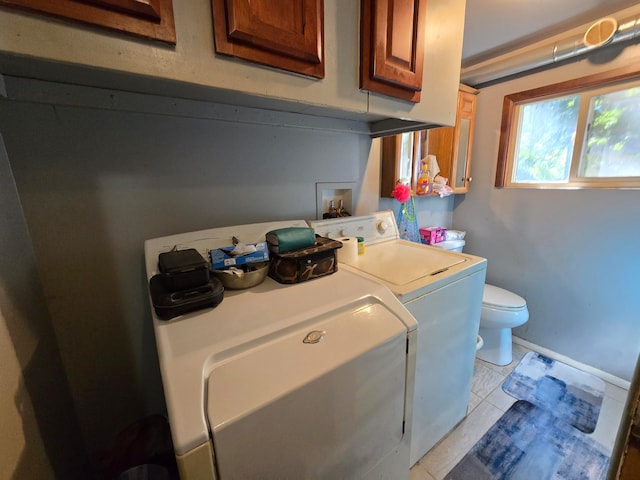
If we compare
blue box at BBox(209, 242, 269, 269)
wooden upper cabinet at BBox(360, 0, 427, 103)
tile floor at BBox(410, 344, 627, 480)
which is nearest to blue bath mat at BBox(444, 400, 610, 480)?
tile floor at BBox(410, 344, 627, 480)

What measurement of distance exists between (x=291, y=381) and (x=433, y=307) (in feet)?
2.31

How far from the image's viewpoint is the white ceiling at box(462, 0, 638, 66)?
1.41 m

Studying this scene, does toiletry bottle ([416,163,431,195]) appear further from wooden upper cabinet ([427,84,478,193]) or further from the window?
the window

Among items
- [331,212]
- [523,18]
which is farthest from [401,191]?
[523,18]

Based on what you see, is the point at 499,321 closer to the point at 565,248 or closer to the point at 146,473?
the point at 565,248

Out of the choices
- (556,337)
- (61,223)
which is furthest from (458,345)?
(61,223)

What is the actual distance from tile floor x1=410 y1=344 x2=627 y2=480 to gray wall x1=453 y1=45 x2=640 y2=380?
0.35 metres

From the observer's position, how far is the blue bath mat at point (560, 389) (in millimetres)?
1527

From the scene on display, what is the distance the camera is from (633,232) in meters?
1.58

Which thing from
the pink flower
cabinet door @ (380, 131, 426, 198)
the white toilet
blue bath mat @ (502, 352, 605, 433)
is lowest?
blue bath mat @ (502, 352, 605, 433)

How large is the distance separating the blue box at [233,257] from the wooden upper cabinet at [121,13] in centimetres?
61

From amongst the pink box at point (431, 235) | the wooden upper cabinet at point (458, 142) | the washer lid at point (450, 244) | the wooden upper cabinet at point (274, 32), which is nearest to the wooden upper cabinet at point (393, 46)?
the wooden upper cabinet at point (274, 32)

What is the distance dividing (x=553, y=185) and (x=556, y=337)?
3.85 feet

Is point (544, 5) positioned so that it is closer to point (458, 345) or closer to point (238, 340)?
point (458, 345)
